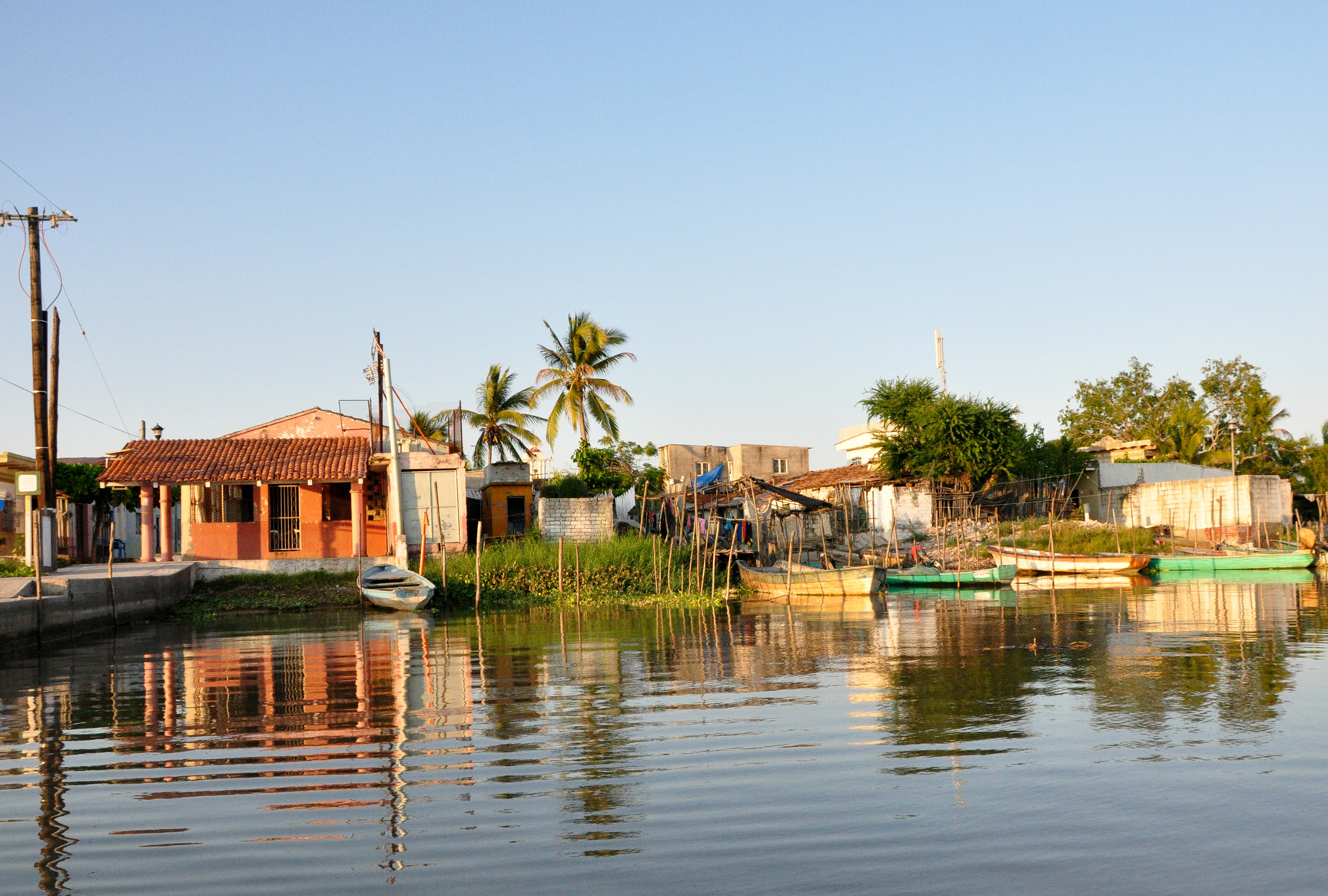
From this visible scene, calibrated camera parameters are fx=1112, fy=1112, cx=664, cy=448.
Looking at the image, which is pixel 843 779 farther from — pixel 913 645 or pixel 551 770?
pixel 913 645

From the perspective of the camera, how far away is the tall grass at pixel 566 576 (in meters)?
27.9

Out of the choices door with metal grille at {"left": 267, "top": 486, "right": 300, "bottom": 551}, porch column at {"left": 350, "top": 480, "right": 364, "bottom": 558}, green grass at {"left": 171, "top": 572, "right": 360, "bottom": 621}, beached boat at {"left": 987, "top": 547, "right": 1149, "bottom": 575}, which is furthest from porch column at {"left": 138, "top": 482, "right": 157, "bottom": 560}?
beached boat at {"left": 987, "top": 547, "right": 1149, "bottom": 575}

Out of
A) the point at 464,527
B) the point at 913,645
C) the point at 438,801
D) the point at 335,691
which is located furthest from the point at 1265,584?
the point at 438,801

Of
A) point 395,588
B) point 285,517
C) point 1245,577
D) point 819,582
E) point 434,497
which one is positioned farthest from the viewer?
point 1245,577

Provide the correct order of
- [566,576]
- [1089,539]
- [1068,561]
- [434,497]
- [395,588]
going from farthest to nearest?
1. [1089,539]
2. [1068,561]
3. [434,497]
4. [566,576]
5. [395,588]

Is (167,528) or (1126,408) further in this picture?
(1126,408)

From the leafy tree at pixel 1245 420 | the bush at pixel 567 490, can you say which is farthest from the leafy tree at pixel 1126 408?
the bush at pixel 567 490

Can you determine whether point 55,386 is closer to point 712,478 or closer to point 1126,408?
point 712,478

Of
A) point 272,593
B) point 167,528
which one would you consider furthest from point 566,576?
point 167,528

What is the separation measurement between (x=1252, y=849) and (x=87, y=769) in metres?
7.66

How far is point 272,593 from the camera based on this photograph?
27.5 meters

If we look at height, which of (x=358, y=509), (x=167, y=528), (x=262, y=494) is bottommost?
(x=167, y=528)

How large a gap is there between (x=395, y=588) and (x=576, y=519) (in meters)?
8.87

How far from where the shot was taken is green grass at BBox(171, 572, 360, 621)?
2675cm
